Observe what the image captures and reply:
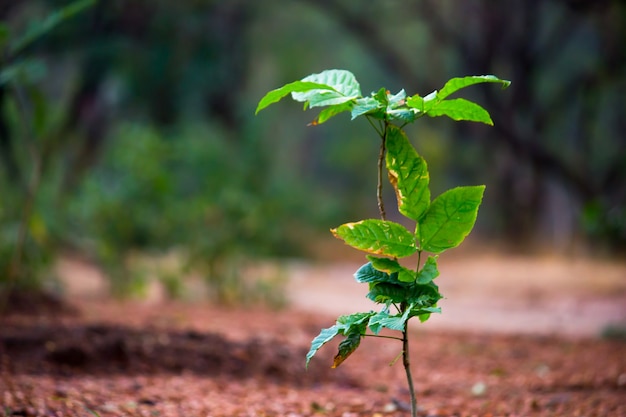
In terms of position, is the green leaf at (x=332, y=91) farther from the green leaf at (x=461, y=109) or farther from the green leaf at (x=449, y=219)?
the green leaf at (x=449, y=219)

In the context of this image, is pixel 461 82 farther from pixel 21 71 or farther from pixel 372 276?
Answer: pixel 21 71

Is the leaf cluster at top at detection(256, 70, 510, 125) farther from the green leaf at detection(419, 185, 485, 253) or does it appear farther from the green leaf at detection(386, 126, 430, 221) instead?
the green leaf at detection(419, 185, 485, 253)

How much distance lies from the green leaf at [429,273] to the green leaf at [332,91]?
0.51 metres

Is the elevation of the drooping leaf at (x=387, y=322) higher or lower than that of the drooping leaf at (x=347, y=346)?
higher

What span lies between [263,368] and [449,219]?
78.7 inches

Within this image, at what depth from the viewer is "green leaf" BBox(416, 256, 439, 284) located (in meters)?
1.94

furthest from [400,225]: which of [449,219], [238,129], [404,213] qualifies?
[238,129]

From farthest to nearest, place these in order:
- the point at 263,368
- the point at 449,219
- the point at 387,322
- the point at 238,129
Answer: the point at 238,129
the point at 263,368
the point at 449,219
the point at 387,322

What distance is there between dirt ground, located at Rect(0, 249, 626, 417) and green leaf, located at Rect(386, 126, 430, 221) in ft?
3.45

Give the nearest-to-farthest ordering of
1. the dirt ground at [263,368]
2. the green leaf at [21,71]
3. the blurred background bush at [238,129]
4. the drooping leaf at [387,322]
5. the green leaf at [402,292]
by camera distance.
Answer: the drooping leaf at [387,322]
the green leaf at [402,292]
the dirt ground at [263,368]
the green leaf at [21,71]
the blurred background bush at [238,129]

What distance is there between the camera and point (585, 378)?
359cm

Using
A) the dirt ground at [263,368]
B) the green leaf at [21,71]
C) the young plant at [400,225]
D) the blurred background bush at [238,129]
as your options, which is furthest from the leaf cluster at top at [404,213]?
the blurred background bush at [238,129]

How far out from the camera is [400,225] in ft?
6.52

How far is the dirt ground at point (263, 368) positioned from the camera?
8.94ft
